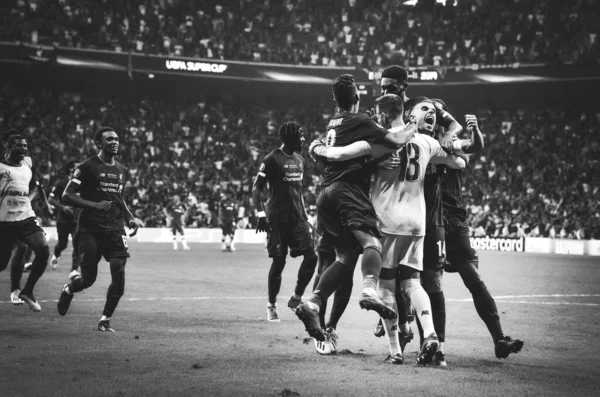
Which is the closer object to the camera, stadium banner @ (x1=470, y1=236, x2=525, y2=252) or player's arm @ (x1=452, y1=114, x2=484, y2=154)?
player's arm @ (x1=452, y1=114, x2=484, y2=154)

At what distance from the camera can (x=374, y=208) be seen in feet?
24.2

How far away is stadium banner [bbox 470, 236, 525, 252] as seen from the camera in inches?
1433

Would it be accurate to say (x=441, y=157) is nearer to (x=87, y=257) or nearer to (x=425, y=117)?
(x=425, y=117)

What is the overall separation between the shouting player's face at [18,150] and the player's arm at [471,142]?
6889 millimetres

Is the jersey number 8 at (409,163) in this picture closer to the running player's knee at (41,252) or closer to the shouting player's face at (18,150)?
the running player's knee at (41,252)

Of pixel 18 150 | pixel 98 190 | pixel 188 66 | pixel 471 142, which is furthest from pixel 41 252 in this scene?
pixel 188 66

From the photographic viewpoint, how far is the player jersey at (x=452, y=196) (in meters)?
7.96

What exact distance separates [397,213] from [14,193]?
6.76m

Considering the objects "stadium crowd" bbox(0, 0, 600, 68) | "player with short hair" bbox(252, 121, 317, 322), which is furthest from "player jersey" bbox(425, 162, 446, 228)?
"stadium crowd" bbox(0, 0, 600, 68)

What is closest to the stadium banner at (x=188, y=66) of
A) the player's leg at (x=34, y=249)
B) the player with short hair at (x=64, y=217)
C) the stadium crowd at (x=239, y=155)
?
the stadium crowd at (x=239, y=155)

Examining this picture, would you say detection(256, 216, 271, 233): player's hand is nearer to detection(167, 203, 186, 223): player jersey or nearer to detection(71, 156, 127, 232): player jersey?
detection(71, 156, 127, 232): player jersey

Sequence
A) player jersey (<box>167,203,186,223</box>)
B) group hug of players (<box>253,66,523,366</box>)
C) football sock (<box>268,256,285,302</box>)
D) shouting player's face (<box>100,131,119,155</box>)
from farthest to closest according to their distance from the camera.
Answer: player jersey (<box>167,203,186,223</box>) → football sock (<box>268,256,285,302</box>) → shouting player's face (<box>100,131,119,155</box>) → group hug of players (<box>253,66,523,366</box>)

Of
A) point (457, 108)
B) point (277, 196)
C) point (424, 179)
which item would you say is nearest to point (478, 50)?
point (457, 108)

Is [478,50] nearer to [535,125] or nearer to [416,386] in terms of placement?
[535,125]
